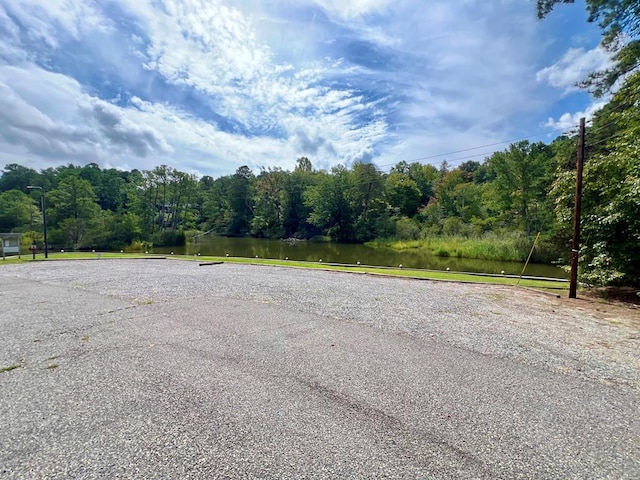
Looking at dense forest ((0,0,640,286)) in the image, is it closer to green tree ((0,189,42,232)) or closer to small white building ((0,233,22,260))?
green tree ((0,189,42,232))

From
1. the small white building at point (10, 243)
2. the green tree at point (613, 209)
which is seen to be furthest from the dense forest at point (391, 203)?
the small white building at point (10, 243)

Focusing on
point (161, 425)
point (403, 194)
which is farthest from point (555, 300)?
point (403, 194)

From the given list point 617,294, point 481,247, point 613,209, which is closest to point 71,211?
point 481,247

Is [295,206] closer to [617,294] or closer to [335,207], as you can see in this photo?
[335,207]

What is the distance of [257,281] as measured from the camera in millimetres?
9586

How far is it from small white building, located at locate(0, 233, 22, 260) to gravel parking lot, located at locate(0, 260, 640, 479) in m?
18.7

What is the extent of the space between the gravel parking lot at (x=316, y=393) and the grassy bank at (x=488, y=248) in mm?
16673

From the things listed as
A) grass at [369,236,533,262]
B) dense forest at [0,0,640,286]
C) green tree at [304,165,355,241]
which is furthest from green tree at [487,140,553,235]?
green tree at [304,165,355,241]

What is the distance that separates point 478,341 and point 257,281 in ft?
21.6

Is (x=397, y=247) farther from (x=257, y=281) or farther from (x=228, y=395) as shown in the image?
(x=228, y=395)

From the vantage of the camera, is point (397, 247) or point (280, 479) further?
point (397, 247)

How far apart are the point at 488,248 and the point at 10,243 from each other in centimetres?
3205

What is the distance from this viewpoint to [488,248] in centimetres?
2278

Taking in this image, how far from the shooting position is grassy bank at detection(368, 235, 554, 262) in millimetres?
21109
